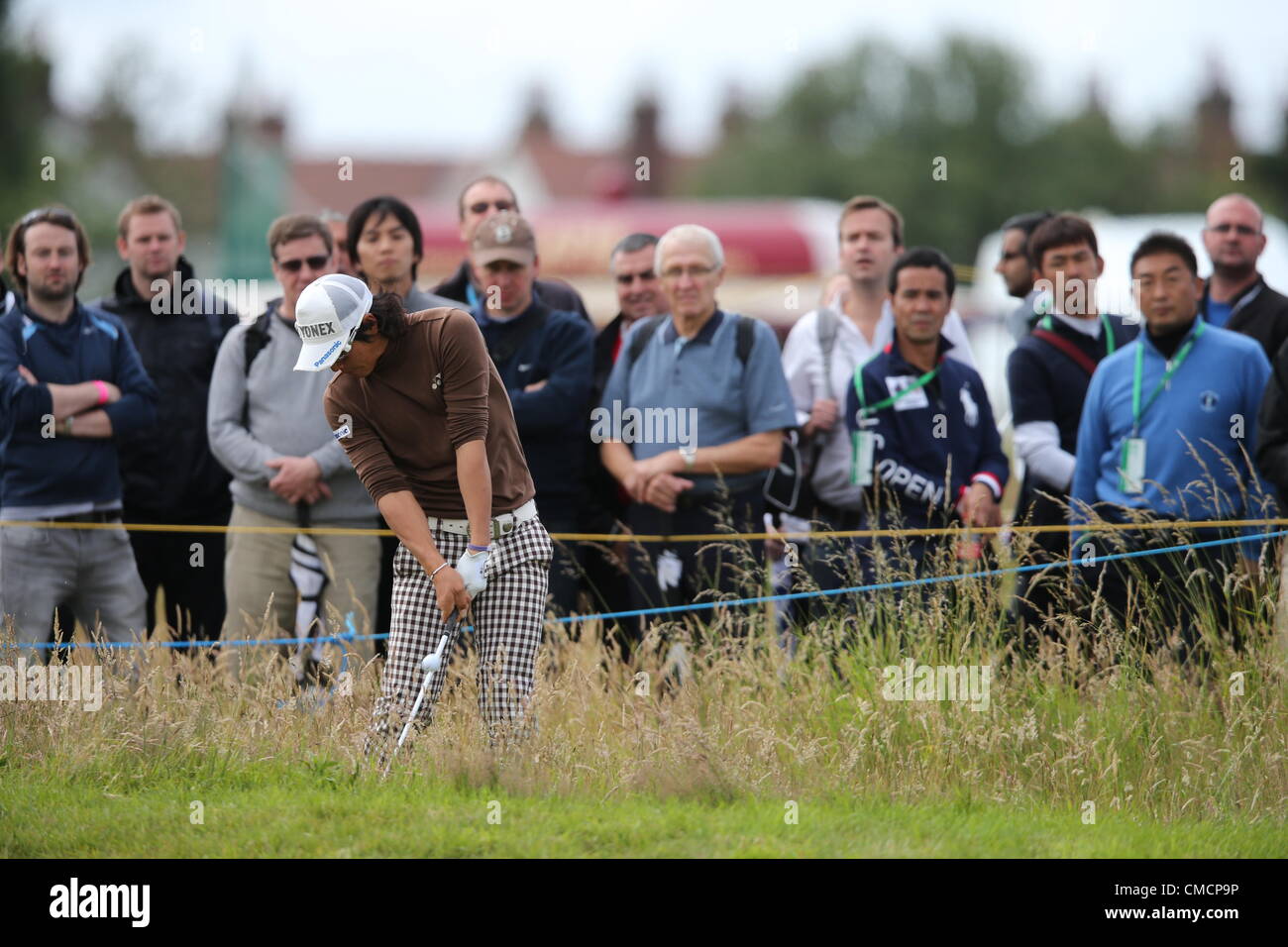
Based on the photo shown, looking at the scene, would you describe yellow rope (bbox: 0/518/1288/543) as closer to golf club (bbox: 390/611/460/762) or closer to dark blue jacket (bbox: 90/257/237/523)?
dark blue jacket (bbox: 90/257/237/523)

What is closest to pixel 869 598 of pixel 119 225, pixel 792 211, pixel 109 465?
pixel 109 465

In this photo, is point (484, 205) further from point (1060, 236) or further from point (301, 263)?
point (1060, 236)

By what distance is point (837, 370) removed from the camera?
9.24m

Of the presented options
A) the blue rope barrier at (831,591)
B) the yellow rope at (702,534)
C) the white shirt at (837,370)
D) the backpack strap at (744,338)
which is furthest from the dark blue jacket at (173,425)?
the white shirt at (837,370)

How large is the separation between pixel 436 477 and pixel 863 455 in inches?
97.1

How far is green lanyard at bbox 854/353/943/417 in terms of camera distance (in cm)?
853

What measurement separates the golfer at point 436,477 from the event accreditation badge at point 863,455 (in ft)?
6.69

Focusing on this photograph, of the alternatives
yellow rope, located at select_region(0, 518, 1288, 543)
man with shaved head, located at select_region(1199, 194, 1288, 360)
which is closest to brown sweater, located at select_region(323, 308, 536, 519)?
yellow rope, located at select_region(0, 518, 1288, 543)

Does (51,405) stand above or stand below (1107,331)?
below

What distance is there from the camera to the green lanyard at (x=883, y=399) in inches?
336

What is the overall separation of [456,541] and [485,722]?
727 mm

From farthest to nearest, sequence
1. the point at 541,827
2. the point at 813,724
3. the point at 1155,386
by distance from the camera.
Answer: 1. the point at 1155,386
2. the point at 813,724
3. the point at 541,827

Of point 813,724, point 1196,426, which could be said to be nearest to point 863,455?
point 1196,426

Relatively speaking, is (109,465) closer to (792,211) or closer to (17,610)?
(17,610)
